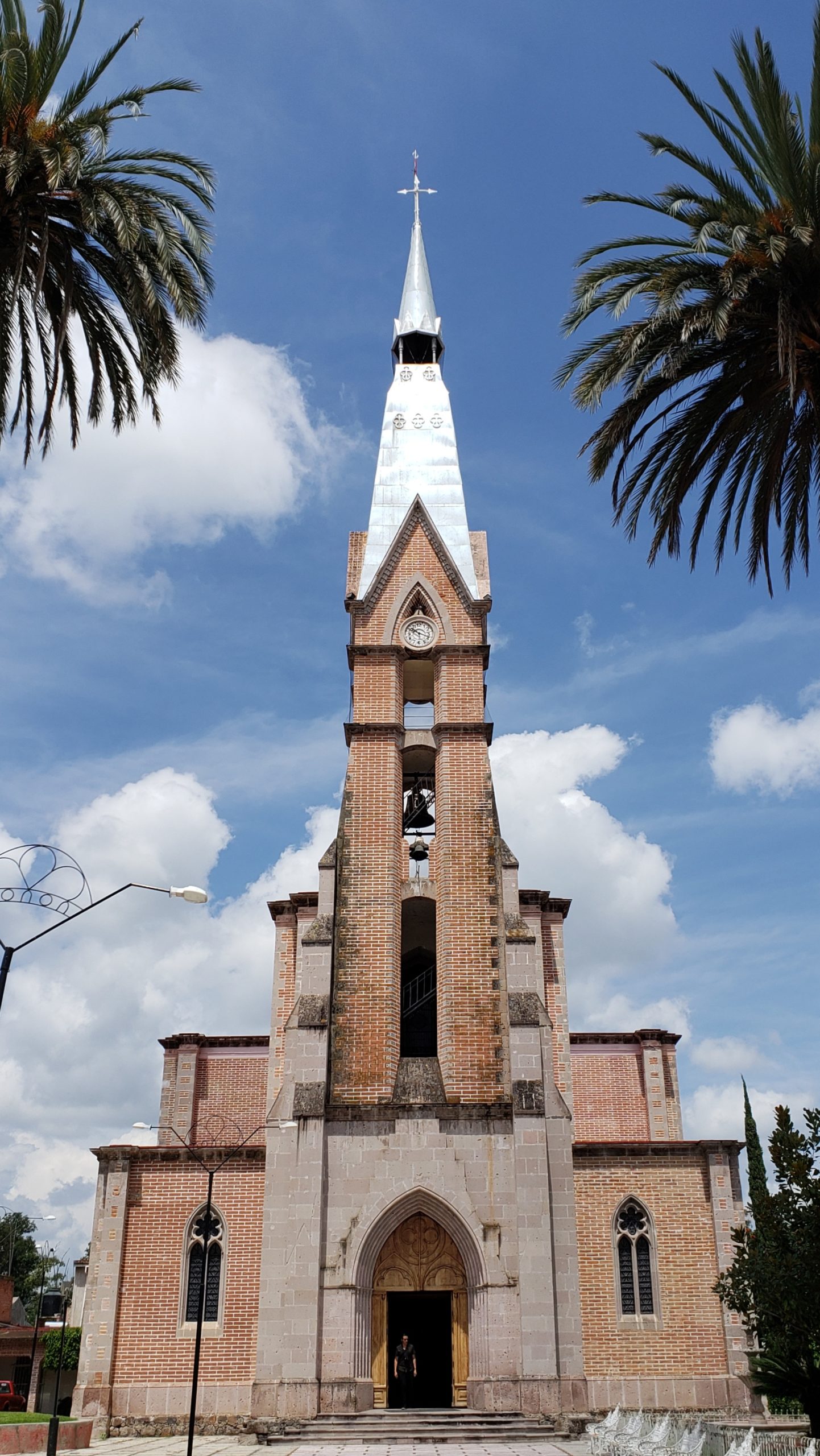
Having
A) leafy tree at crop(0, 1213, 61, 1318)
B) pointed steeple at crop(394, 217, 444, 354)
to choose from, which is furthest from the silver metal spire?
leafy tree at crop(0, 1213, 61, 1318)

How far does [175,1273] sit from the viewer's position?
1003 inches

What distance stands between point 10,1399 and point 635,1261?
2486 centimetres

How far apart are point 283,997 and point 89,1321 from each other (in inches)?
384

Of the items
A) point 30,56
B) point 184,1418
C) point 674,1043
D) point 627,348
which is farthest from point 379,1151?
point 30,56

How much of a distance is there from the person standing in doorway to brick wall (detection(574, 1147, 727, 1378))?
367 cm

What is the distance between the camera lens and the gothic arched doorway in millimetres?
24359

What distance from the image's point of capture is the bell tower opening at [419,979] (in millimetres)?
29156

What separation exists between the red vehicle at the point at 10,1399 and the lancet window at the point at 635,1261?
22663 mm

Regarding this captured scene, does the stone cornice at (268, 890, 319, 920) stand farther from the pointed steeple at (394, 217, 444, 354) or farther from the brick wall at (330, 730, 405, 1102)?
the pointed steeple at (394, 217, 444, 354)

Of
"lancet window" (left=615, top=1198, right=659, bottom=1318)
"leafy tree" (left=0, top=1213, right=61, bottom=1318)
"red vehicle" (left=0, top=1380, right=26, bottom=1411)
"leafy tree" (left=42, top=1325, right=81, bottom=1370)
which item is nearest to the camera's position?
"lancet window" (left=615, top=1198, right=659, bottom=1318)

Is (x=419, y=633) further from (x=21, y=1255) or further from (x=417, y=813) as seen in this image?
(x=21, y=1255)

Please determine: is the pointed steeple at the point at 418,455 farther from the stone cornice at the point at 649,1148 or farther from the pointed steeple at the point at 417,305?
the stone cornice at the point at 649,1148

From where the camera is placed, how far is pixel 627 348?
601 inches

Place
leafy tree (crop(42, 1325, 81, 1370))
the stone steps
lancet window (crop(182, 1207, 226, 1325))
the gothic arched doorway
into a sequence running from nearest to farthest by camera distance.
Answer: the stone steps → the gothic arched doorway → lancet window (crop(182, 1207, 226, 1325)) → leafy tree (crop(42, 1325, 81, 1370))
